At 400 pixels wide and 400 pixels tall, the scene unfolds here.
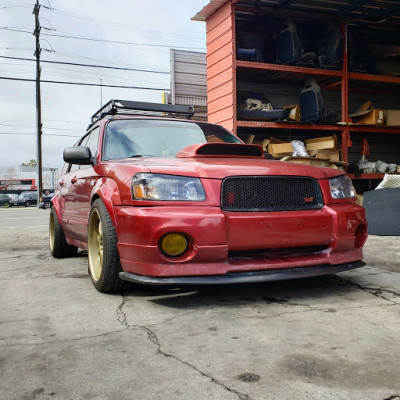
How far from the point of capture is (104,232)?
2.95 meters

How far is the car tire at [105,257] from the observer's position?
288 cm

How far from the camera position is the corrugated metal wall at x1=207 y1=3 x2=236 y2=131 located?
8789 millimetres

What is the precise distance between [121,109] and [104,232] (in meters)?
2.32

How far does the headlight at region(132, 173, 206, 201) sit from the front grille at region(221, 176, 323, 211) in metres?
0.18

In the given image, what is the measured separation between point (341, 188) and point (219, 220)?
113 cm

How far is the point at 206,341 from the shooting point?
2074 millimetres

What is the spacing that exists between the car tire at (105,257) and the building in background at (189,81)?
1048 cm

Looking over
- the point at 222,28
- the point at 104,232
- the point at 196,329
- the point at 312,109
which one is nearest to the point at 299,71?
the point at 312,109

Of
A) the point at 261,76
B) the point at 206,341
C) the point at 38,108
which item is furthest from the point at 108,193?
the point at 38,108

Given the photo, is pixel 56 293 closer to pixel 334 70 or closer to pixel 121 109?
pixel 121 109

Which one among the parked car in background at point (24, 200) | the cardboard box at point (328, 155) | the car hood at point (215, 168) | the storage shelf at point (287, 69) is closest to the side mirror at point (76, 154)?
the car hood at point (215, 168)

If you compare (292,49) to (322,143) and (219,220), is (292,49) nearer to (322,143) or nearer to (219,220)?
(322,143)

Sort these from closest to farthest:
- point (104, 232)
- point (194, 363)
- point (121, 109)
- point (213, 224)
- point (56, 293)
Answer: point (194, 363)
point (213, 224)
point (104, 232)
point (56, 293)
point (121, 109)

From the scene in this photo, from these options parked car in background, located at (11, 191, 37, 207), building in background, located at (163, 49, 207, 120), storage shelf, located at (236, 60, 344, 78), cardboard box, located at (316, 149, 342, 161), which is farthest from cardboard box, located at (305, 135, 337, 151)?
parked car in background, located at (11, 191, 37, 207)
